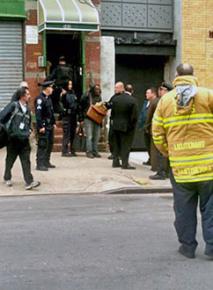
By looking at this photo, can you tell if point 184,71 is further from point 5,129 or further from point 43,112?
point 43,112

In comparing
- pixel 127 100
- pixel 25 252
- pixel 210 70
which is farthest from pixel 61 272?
pixel 210 70

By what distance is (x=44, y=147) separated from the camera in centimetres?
1262

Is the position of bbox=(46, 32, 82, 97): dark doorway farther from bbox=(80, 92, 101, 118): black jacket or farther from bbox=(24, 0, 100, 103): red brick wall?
bbox=(80, 92, 101, 118): black jacket

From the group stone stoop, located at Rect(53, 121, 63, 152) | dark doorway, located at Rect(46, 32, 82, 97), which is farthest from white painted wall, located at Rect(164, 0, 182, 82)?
stone stoop, located at Rect(53, 121, 63, 152)

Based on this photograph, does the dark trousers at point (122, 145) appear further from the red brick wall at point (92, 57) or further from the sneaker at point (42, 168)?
the red brick wall at point (92, 57)

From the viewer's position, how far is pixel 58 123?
16375mm

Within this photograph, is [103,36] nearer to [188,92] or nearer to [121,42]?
[121,42]

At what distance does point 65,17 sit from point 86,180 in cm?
534

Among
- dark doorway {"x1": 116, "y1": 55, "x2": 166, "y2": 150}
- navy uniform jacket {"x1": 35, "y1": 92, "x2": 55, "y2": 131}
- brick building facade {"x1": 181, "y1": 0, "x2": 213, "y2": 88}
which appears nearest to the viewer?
navy uniform jacket {"x1": 35, "y1": 92, "x2": 55, "y2": 131}

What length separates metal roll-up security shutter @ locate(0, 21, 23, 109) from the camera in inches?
642

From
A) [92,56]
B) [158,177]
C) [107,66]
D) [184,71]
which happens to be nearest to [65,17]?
[92,56]

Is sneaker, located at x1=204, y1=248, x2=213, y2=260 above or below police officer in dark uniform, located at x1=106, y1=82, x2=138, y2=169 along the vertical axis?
below

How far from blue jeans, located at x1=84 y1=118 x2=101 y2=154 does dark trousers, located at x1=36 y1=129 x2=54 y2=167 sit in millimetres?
2044

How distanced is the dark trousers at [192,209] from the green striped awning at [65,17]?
33.4ft
